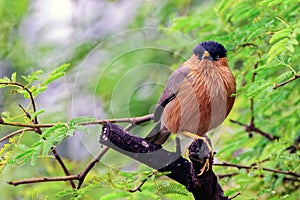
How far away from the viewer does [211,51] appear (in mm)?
2922

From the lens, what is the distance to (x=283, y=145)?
3.30 meters

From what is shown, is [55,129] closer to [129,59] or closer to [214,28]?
[129,59]

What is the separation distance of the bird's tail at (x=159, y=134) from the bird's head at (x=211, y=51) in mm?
389

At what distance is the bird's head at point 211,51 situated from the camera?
2.91 metres

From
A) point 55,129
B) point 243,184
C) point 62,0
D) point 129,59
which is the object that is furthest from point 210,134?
point 62,0

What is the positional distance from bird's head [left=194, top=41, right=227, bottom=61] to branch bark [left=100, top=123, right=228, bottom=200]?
52 centimetres

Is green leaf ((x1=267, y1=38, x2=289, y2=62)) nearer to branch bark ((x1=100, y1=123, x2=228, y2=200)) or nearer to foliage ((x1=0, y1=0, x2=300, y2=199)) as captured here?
foliage ((x1=0, y1=0, x2=300, y2=199))

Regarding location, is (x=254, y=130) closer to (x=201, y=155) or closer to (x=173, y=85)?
(x=173, y=85)

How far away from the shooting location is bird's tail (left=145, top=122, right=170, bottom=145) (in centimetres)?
287

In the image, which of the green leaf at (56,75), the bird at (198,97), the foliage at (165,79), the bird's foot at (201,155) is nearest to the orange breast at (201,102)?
the bird at (198,97)

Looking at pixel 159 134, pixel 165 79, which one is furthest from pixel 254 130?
pixel 159 134

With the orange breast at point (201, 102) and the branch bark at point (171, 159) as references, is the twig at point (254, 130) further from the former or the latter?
→ the branch bark at point (171, 159)

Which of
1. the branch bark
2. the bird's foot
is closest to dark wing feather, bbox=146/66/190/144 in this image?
the branch bark

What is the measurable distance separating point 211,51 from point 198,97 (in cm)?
30
